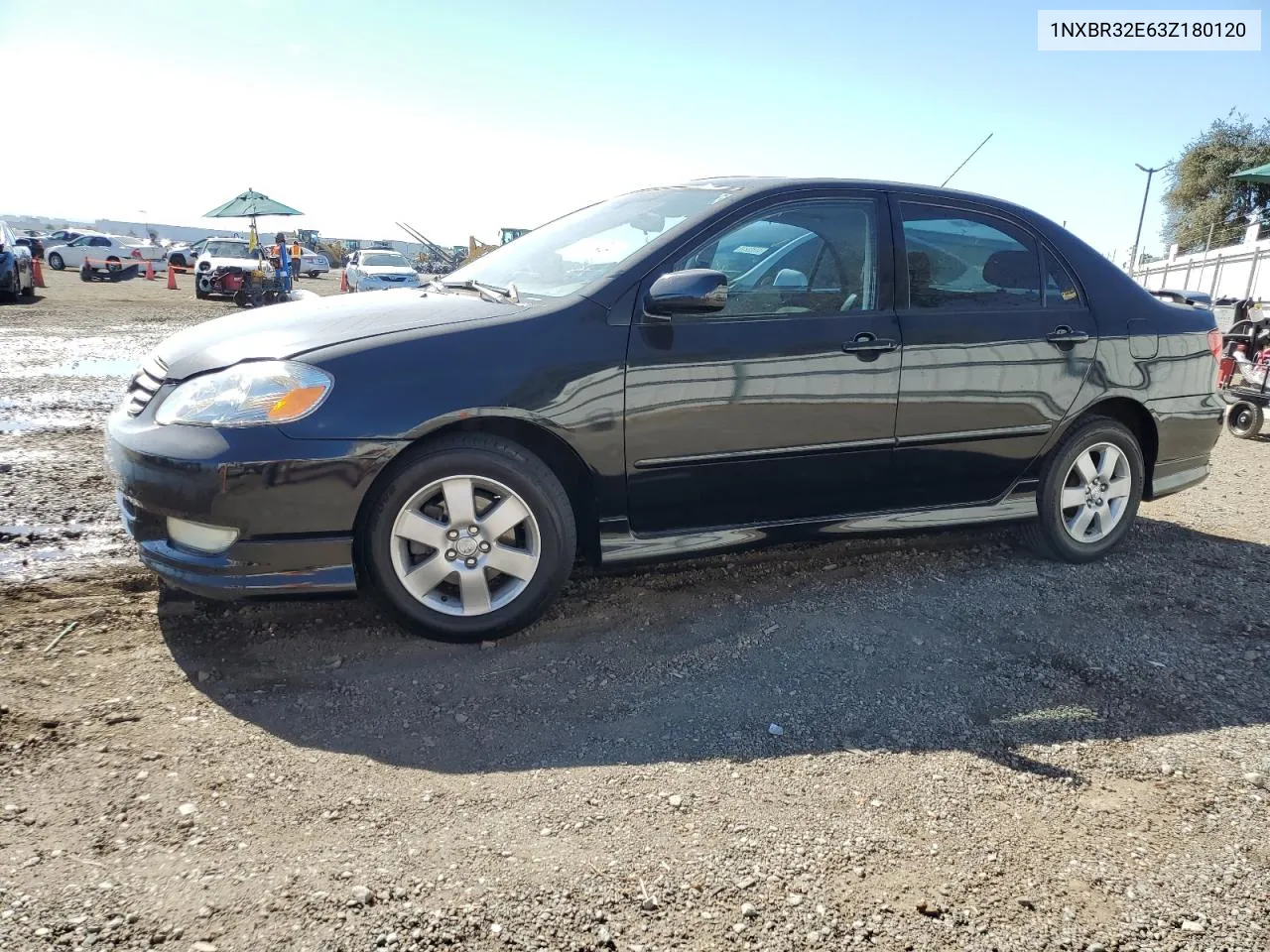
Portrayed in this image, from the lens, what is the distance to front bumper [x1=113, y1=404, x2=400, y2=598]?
3049mm

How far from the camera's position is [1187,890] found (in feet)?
7.41

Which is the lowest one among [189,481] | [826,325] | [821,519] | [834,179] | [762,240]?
[821,519]

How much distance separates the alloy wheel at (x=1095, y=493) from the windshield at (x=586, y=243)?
220 centimetres

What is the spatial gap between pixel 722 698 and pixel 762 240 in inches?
72.7

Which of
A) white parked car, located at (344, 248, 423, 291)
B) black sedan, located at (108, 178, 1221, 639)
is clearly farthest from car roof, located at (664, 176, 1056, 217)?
white parked car, located at (344, 248, 423, 291)

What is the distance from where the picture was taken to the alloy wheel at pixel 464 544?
3.25 metres

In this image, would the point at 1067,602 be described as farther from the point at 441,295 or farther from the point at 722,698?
the point at 441,295

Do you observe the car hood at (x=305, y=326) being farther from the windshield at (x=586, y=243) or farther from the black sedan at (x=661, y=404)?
the windshield at (x=586, y=243)

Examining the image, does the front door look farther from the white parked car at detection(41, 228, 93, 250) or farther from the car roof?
the white parked car at detection(41, 228, 93, 250)

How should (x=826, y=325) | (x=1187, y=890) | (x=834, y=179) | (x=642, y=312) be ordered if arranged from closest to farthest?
(x=1187, y=890) → (x=642, y=312) → (x=826, y=325) → (x=834, y=179)

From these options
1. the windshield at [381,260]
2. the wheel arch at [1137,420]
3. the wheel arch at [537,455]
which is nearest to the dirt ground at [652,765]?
the wheel arch at [537,455]

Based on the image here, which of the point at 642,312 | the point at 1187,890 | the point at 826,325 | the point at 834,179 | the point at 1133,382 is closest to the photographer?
the point at 1187,890

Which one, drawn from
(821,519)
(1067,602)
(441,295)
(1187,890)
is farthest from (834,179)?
(1187,890)

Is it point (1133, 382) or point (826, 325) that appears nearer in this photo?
point (826, 325)
